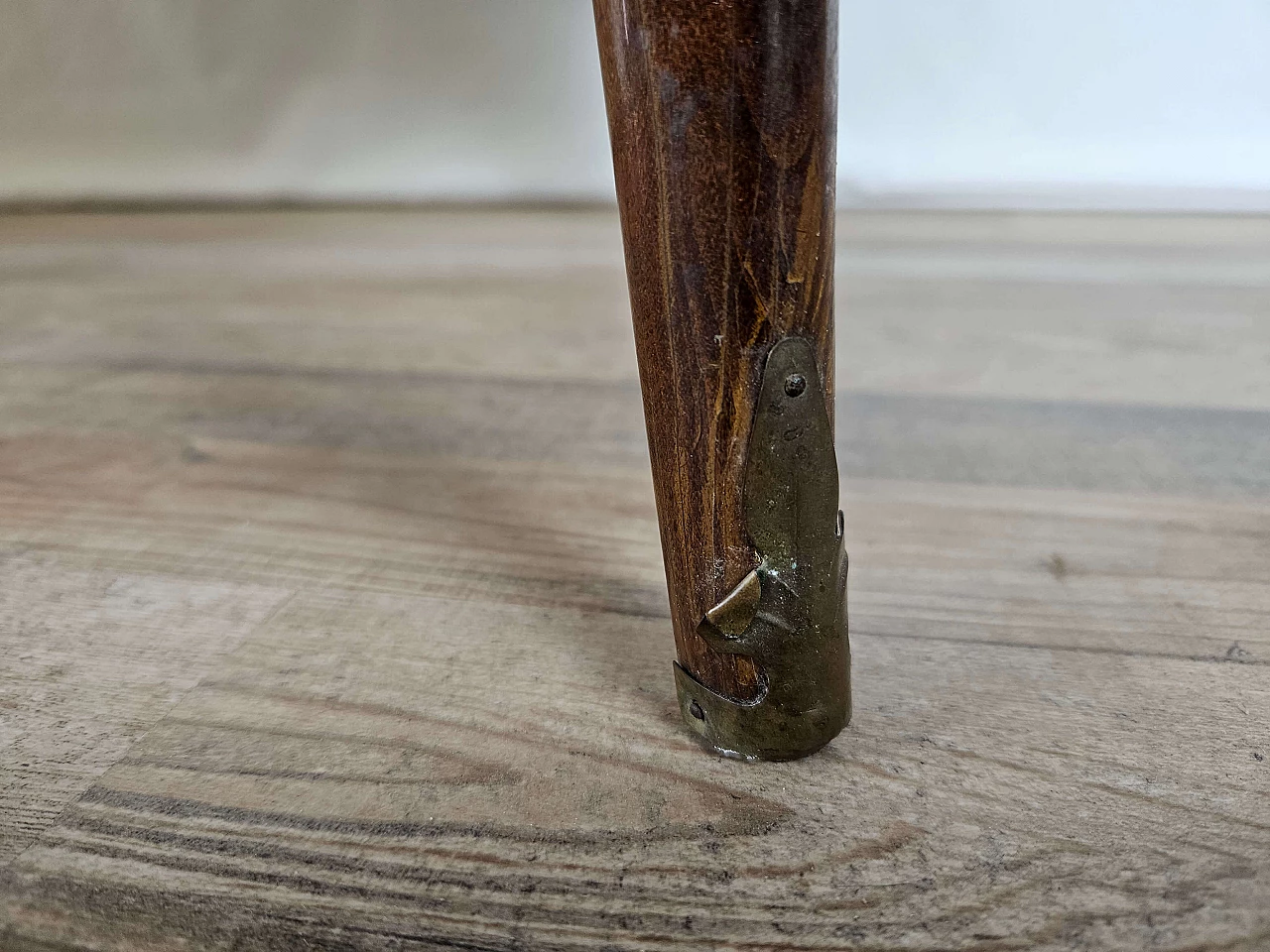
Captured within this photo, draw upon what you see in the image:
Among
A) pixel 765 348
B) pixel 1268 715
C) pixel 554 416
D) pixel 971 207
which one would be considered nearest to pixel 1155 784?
pixel 1268 715

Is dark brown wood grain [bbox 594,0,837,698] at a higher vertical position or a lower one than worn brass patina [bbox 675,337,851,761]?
higher

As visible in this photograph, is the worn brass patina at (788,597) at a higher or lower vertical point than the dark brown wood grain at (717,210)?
lower

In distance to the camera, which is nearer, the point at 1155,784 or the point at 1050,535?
the point at 1155,784

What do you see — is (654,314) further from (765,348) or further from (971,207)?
(971,207)

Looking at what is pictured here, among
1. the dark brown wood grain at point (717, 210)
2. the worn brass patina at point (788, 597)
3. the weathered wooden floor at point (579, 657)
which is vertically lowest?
the weathered wooden floor at point (579, 657)

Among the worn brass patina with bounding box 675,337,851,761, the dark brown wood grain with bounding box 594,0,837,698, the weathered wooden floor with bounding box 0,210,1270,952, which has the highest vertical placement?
the dark brown wood grain with bounding box 594,0,837,698

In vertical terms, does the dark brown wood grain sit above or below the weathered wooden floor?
above
